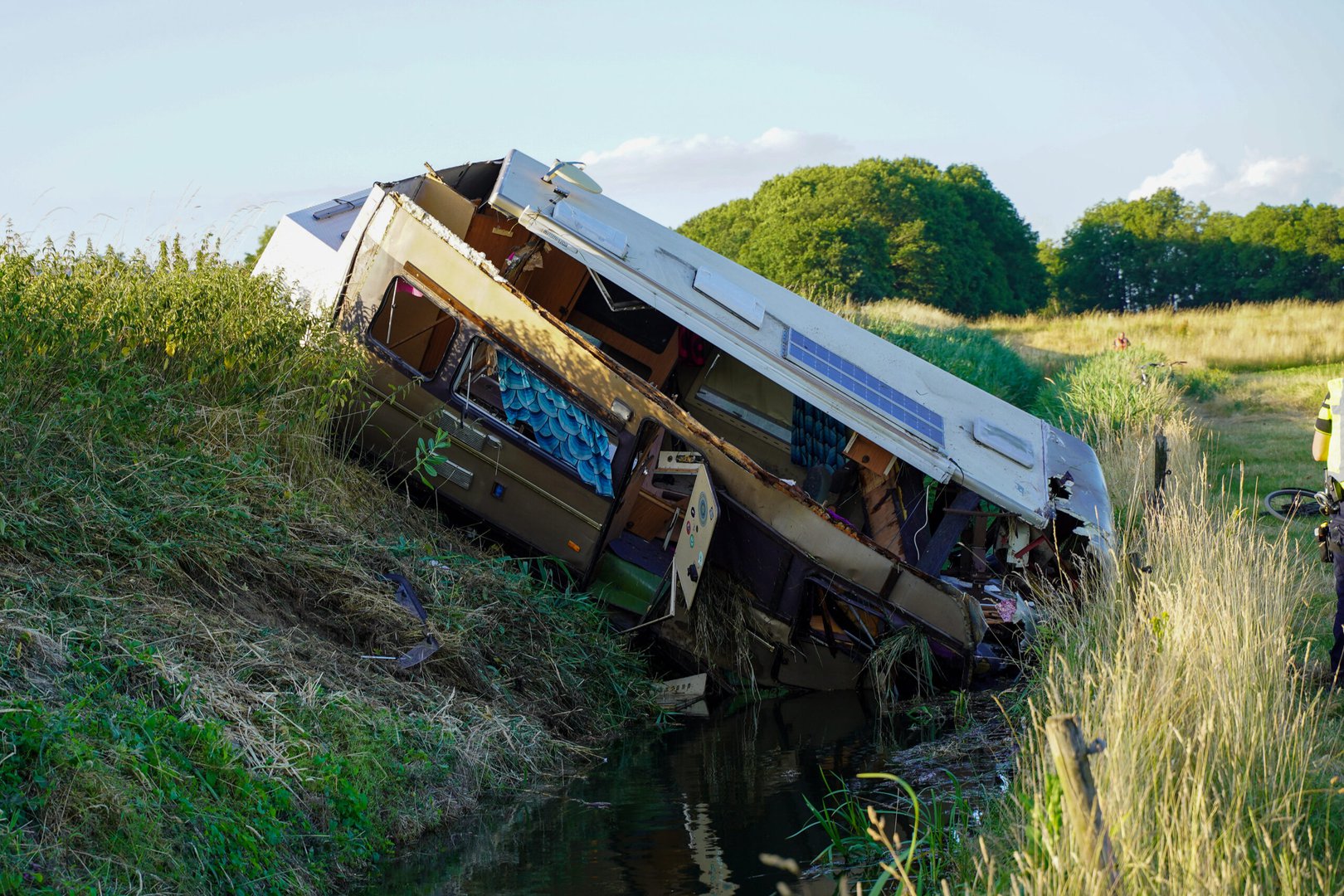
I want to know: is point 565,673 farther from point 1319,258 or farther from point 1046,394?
point 1319,258

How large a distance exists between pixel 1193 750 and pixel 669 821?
259 centimetres

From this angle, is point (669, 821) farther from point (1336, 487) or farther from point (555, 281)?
point (555, 281)

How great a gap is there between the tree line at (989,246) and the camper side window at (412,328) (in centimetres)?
3965

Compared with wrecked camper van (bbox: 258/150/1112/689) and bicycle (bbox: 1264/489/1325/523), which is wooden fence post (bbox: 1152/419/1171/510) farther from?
bicycle (bbox: 1264/489/1325/523)

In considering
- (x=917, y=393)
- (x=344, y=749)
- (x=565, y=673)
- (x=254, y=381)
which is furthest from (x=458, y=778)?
(x=917, y=393)

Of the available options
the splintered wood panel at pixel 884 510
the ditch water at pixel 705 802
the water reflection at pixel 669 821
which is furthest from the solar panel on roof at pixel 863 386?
the water reflection at pixel 669 821

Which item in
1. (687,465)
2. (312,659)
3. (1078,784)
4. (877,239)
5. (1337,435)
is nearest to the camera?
(1078,784)

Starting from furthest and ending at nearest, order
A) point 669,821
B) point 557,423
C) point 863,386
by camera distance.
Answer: point 863,386, point 557,423, point 669,821

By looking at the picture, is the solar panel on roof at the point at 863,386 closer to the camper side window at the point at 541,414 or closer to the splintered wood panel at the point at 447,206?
the camper side window at the point at 541,414

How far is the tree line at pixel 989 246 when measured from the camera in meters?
60.8

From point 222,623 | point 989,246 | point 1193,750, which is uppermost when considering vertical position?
point 989,246

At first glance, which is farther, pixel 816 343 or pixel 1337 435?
pixel 816 343

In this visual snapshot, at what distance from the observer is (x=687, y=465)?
799 cm

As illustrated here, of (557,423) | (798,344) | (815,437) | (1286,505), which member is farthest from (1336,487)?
(1286,505)
